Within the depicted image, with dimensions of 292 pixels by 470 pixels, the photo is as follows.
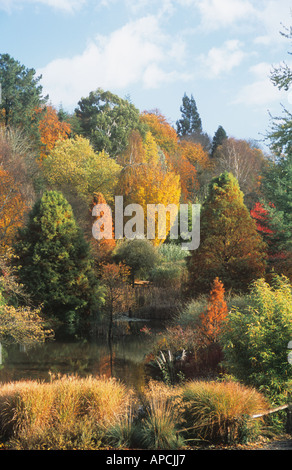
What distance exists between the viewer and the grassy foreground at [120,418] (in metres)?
6.52

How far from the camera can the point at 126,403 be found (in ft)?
24.0

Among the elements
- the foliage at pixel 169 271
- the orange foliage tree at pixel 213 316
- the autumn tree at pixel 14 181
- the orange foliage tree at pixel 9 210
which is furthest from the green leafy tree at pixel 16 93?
the orange foliage tree at pixel 213 316

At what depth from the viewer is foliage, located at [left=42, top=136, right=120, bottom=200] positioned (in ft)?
114

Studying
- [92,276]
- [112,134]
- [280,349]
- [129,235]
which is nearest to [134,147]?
[112,134]

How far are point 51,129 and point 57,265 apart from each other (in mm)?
23815

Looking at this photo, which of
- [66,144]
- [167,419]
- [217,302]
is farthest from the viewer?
[66,144]

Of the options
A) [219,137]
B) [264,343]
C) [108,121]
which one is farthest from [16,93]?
[264,343]

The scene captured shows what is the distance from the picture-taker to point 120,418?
275 inches

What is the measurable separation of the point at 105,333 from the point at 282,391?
41.5ft

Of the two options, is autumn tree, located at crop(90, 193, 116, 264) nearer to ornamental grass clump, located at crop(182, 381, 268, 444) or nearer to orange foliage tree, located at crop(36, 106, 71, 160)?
orange foliage tree, located at crop(36, 106, 71, 160)

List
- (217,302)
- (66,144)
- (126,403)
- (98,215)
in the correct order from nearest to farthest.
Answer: (126,403) → (217,302) → (98,215) → (66,144)

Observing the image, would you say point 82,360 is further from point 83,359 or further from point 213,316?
point 213,316

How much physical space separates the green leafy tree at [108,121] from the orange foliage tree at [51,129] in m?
2.60
